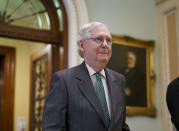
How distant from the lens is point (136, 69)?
4211mm

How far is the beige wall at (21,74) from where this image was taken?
5.80 m

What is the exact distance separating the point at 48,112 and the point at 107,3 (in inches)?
100

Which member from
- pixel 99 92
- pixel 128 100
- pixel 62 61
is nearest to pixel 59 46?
pixel 62 61

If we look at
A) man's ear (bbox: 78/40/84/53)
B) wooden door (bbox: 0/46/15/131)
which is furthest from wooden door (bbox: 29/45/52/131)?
man's ear (bbox: 78/40/84/53)

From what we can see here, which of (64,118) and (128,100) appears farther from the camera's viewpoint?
(128,100)

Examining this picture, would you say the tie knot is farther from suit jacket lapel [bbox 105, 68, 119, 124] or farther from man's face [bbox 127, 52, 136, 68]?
man's face [bbox 127, 52, 136, 68]

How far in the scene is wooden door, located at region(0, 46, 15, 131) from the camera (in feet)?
18.0

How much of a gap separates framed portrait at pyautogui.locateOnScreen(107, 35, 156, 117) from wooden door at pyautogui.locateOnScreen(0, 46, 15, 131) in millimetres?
2595

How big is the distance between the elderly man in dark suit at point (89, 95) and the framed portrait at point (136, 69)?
5.93ft

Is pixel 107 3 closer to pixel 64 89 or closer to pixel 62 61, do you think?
pixel 62 61

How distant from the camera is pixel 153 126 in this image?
4191 mm

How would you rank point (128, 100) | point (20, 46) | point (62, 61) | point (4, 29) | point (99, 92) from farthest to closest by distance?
1. point (20, 46)
2. point (128, 100)
3. point (62, 61)
4. point (4, 29)
5. point (99, 92)

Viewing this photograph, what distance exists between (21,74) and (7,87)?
45cm

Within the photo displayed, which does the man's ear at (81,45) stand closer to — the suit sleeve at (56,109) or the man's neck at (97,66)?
the man's neck at (97,66)
